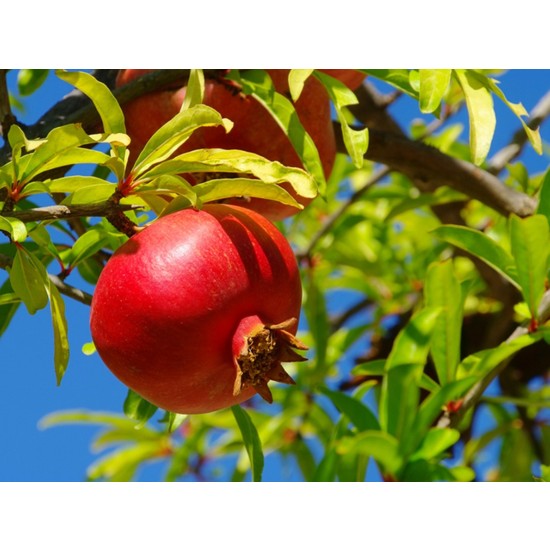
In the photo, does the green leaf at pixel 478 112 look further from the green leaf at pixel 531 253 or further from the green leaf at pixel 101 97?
the green leaf at pixel 101 97

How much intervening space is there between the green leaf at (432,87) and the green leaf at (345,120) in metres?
0.08

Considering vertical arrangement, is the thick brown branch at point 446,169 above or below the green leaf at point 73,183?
above

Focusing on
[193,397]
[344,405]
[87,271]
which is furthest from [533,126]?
[193,397]

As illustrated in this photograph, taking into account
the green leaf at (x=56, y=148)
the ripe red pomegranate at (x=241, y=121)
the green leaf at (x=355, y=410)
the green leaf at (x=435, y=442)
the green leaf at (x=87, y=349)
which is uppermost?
the ripe red pomegranate at (x=241, y=121)

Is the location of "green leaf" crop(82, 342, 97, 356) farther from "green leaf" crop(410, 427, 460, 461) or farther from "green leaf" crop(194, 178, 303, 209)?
"green leaf" crop(410, 427, 460, 461)

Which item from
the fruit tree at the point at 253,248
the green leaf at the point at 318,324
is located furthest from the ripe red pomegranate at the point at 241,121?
the green leaf at the point at 318,324

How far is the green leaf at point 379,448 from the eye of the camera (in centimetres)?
106

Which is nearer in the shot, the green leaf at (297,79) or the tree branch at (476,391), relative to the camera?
the green leaf at (297,79)

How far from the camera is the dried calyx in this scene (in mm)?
879

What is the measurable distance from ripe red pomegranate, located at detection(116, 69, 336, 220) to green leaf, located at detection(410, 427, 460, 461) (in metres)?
0.35

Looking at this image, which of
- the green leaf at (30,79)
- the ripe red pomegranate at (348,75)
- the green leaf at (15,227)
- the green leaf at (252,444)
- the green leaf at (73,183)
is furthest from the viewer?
the green leaf at (30,79)

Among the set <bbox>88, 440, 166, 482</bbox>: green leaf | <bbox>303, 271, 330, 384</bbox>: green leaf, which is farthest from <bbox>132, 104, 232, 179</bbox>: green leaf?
<bbox>88, 440, 166, 482</bbox>: green leaf
